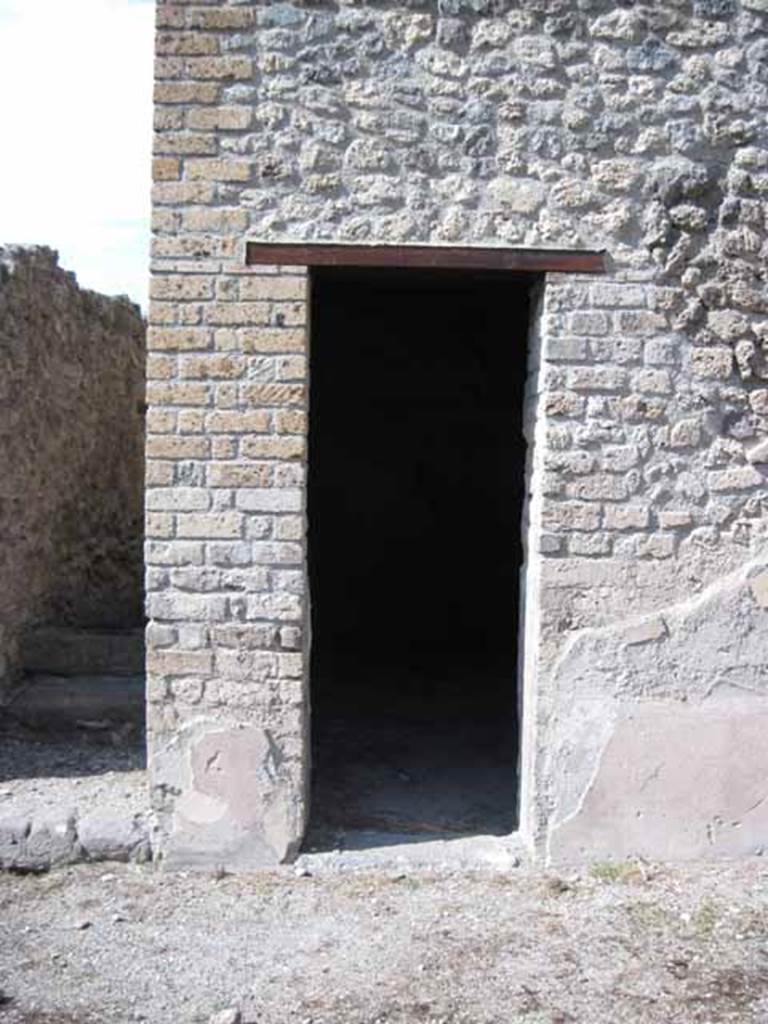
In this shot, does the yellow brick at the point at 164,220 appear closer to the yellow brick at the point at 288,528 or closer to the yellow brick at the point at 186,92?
the yellow brick at the point at 186,92

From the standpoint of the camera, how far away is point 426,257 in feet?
13.9

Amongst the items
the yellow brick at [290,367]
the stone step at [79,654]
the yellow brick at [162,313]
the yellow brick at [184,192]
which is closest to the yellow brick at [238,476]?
the yellow brick at [290,367]

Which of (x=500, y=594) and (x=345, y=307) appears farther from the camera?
(x=500, y=594)

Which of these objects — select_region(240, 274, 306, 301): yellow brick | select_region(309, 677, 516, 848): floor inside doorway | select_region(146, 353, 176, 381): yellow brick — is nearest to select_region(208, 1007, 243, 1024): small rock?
select_region(309, 677, 516, 848): floor inside doorway

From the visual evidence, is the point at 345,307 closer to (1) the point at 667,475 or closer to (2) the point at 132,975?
(1) the point at 667,475

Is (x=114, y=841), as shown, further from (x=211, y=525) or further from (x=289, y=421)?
(x=289, y=421)

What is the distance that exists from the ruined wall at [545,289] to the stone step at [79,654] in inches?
68.9

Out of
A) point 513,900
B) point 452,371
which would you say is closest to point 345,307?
point 452,371

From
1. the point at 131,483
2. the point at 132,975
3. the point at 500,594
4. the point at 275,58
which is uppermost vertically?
the point at 275,58

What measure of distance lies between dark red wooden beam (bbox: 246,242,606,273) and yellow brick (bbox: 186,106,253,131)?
0.45 m

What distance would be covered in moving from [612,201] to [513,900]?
2699mm

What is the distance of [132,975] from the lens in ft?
12.0

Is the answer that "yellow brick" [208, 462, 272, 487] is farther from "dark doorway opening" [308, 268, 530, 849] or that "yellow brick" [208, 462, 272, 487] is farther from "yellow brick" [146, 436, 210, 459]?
"dark doorway opening" [308, 268, 530, 849]

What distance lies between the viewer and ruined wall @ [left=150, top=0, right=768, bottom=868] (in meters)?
4.20
